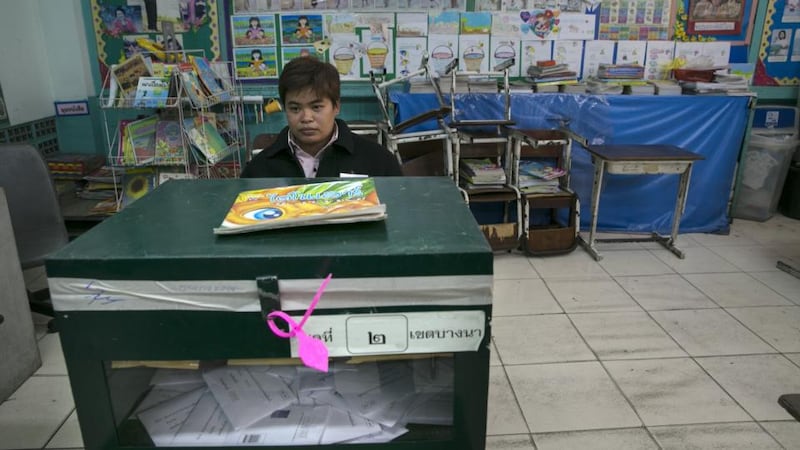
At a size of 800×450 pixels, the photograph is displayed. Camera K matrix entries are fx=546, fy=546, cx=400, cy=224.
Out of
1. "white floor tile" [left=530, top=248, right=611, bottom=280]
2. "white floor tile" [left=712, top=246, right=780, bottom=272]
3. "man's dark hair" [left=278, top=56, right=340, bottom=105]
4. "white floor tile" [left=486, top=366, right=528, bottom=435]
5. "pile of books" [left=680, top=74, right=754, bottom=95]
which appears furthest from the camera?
"pile of books" [left=680, top=74, right=754, bottom=95]

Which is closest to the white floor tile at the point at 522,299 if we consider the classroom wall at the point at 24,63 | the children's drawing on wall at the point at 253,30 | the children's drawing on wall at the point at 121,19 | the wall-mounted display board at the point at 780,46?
the children's drawing on wall at the point at 253,30

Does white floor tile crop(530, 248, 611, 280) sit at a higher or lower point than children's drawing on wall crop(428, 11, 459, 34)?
lower

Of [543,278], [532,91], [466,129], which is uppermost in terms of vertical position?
[532,91]

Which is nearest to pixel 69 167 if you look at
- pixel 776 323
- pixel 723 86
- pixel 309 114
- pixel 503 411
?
pixel 309 114

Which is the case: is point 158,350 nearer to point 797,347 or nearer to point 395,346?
point 395,346

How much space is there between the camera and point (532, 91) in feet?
13.1

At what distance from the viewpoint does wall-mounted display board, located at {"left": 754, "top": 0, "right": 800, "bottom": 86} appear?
4.31 metres

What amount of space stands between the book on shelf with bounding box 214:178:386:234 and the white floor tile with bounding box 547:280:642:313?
93.3 inches

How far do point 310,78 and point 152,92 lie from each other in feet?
5.44

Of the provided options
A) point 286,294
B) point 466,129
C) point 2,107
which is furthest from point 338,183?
point 2,107

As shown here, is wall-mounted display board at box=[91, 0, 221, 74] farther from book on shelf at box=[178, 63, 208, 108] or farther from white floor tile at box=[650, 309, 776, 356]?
white floor tile at box=[650, 309, 776, 356]

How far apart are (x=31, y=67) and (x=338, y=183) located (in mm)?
3934

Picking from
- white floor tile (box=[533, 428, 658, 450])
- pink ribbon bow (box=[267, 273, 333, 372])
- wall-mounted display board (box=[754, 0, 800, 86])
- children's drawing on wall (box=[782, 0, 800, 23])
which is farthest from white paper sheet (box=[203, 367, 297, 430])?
children's drawing on wall (box=[782, 0, 800, 23])

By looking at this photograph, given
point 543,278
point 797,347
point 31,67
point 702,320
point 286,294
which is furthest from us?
point 31,67
